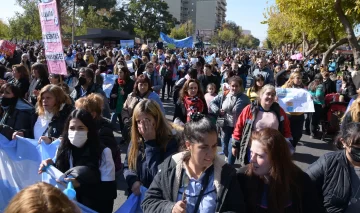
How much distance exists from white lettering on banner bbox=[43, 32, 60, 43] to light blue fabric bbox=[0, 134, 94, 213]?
2.31 metres

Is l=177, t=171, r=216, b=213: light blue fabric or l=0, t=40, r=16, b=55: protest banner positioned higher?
l=0, t=40, r=16, b=55: protest banner

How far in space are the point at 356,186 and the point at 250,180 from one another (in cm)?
85

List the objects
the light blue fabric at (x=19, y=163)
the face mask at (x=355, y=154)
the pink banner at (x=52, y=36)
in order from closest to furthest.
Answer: the face mask at (x=355, y=154)
the light blue fabric at (x=19, y=163)
the pink banner at (x=52, y=36)

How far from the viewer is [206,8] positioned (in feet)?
468

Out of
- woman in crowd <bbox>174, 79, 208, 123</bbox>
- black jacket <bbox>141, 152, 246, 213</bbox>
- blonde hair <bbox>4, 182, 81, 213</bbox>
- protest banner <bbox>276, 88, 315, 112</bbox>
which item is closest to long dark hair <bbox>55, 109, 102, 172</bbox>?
black jacket <bbox>141, 152, 246, 213</bbox>

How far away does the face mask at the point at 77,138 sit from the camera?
298cm

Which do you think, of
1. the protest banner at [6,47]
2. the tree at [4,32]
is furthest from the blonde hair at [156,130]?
the tree at [4,32]

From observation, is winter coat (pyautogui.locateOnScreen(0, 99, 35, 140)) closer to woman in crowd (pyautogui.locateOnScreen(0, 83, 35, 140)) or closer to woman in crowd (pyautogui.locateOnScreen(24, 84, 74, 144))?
woman in crowd (pyautogui.locateOnScreen(0, 83, 35, 140))

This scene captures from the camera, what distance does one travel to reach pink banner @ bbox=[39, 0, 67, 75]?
5.50m

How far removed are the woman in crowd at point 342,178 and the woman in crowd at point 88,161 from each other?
169 cm

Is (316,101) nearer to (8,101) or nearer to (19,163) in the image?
(8,101)

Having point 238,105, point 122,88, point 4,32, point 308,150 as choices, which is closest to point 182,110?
point 238,105

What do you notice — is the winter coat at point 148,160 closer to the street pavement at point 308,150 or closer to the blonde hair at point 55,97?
the blonde hair at point 55,97

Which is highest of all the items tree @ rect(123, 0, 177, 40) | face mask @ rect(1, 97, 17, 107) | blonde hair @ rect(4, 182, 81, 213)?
tree @ rect(123, 0, 177, 40)
